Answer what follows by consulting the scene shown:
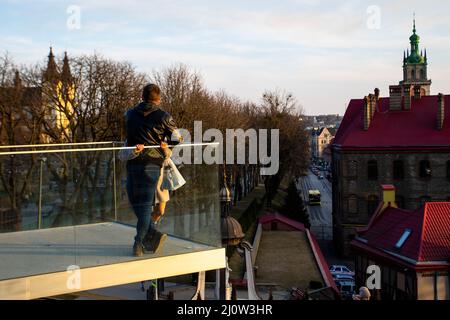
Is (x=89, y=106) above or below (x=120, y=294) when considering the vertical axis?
above

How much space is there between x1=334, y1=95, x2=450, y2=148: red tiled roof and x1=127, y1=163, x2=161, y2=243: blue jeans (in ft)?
122

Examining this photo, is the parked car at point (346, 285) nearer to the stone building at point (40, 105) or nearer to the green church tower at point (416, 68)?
the stone building at point (40, 105)

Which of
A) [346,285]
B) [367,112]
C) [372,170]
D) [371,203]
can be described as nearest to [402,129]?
[367,112]

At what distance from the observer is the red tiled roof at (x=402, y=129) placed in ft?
138

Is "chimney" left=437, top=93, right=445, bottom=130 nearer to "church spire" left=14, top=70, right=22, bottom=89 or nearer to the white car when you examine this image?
the white car

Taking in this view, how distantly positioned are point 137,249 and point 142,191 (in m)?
0.81

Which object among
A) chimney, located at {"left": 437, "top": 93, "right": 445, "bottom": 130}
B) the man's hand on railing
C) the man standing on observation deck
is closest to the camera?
the man's hand on railing

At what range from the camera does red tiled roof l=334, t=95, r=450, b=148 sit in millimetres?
42062

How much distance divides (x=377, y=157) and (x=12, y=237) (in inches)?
1492

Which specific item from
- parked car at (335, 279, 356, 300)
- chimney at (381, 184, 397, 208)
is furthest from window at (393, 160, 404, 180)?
parked car at (335, 279, 356, 300)

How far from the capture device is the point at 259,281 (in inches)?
968

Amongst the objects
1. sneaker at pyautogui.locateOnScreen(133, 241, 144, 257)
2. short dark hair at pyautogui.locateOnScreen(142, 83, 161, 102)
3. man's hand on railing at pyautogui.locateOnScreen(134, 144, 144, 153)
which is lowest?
sneaker at pyautogui.locateOnScreen(133, 241, 144, 257)
